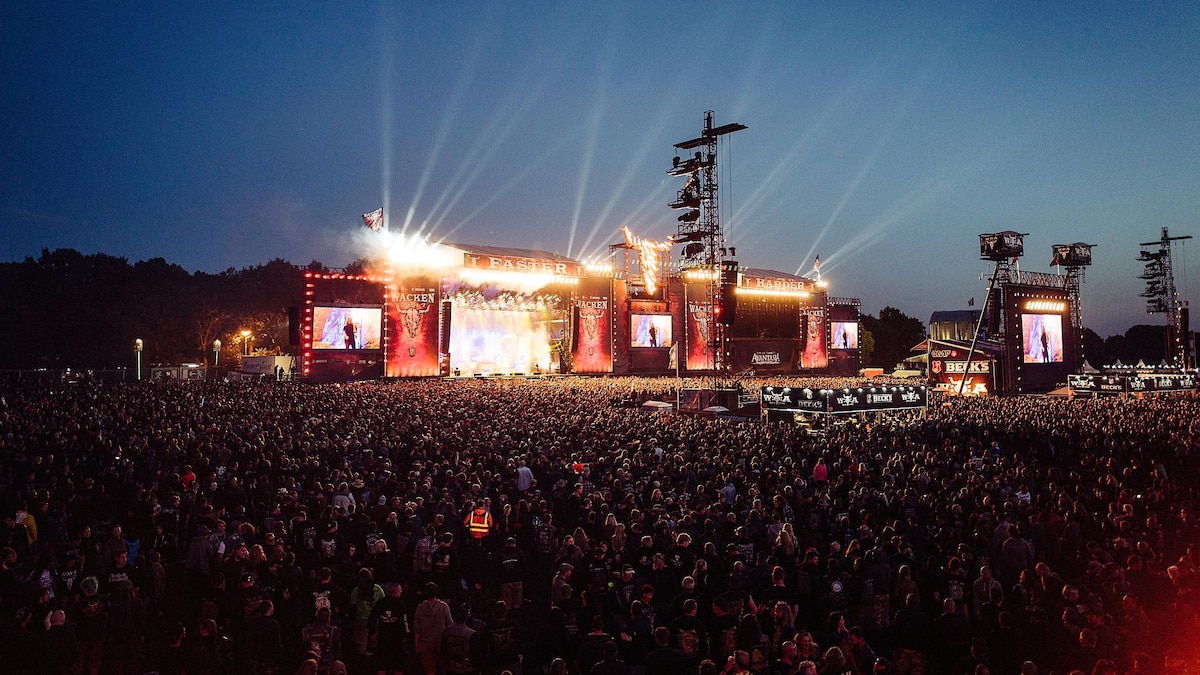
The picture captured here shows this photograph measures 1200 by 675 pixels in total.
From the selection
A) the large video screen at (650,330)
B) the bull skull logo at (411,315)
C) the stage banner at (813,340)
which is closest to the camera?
the bull skull logo at (411,315)

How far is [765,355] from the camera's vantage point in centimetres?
5875

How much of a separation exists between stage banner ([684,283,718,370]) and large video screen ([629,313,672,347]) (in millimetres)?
2105

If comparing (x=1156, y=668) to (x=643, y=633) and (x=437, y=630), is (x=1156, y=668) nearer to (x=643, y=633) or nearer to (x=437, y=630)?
(x=643, y=633)

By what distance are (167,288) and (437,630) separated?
Answer: 7045cm

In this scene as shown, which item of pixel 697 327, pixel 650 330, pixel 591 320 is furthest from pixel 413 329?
pixel 697 327

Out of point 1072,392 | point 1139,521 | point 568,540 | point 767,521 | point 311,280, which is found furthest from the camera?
point 311,280

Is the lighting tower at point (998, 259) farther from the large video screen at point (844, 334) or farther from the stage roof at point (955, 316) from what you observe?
the large video screen at point (844, 334)

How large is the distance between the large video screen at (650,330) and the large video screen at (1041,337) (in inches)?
899

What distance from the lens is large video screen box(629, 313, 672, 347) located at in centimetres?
5297

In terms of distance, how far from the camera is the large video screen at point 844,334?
209 feet

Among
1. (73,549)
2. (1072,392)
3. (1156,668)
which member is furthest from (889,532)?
(1072,392)

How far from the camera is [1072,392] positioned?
104 ft

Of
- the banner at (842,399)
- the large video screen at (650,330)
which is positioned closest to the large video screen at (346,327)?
the large video screen at (650,330)

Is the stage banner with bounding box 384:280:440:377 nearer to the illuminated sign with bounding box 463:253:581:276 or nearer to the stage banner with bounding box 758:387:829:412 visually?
the illuminated sign with bounding box 463:253:581:276
